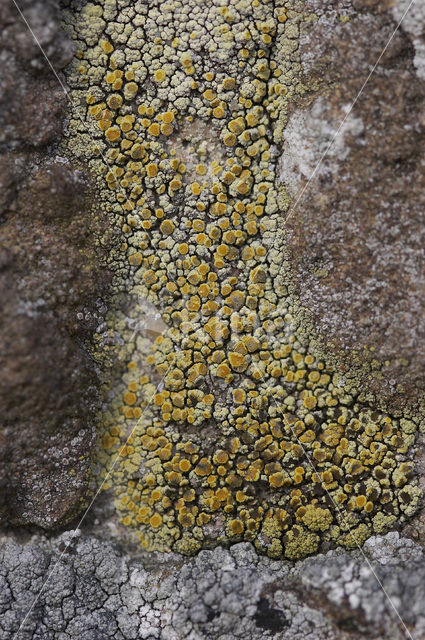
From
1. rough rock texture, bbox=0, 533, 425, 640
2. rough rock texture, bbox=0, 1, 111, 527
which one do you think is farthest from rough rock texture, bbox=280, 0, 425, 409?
rough rock texture, bbox=0, 1, 111, 527

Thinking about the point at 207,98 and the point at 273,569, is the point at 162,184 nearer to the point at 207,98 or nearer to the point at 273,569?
the point at 207,98

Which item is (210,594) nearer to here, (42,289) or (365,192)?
(42,289)

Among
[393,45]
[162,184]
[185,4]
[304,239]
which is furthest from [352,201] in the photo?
[185,4]

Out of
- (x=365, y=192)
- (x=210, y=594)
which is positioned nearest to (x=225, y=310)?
(x=365, y=192)

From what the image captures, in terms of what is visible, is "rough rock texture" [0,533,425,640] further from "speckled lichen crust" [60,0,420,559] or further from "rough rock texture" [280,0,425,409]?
"rough rock texture" [280,0,425,409]

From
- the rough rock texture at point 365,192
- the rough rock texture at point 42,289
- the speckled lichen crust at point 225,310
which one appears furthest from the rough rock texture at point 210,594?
the rough rock texture at point 365,192

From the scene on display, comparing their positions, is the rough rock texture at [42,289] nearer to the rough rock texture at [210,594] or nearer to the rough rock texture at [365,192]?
the rough rock texture at [210,594]
